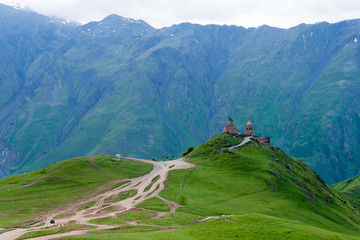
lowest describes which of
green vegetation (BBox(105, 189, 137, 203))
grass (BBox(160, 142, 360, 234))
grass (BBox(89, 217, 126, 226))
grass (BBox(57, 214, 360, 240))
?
grass (BBox(160, 142, 360, 234))

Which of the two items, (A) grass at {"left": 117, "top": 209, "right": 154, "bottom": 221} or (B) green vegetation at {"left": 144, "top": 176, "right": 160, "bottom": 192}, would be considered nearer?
(A) grass at {"left": 117, "top": 209, "right": 154, "bottom": 221}

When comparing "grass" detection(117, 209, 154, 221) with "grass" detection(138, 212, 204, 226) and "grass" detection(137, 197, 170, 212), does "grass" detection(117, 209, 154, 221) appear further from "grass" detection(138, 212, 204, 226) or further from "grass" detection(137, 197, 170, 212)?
"grass" detection(137, 197, 170, 212)

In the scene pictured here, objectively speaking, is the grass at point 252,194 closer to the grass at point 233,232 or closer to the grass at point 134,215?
the grass at point 134,215

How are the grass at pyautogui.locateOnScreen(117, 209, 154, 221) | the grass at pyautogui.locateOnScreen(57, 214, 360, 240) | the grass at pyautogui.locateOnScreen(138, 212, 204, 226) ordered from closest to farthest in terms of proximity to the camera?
the grass at pyautogui.locateOnScreen(57, 214, 360, 240) → the grass at pyautogui.locateOnScreen(138, 212, 204, 226) → the grass at pyautogui.locateOnScreen(117, 209, 154, 221)

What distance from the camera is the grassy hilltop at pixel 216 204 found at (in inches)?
3642

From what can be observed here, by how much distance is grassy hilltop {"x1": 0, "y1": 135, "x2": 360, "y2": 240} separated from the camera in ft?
303

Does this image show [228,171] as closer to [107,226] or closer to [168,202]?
[168,202]

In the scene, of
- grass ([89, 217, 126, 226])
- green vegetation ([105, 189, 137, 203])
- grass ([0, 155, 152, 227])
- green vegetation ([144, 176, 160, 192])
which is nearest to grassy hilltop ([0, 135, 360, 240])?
grass ([0, 155, 152, 227])

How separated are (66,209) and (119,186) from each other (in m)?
39.2

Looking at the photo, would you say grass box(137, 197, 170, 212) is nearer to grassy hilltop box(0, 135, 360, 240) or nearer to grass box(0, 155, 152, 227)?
grassy hilltop box(0, 135, 360, 240)

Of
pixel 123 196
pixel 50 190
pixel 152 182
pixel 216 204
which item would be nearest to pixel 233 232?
pixel 216 204

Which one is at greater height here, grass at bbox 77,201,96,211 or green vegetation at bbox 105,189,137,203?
grass at bbox 77,201,96,211

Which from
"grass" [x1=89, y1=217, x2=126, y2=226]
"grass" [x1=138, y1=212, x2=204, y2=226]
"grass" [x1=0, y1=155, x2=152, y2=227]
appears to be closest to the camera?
"grass" [x1=89, y1=217, x2=126, y2=226]

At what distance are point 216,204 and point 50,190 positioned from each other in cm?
7532
